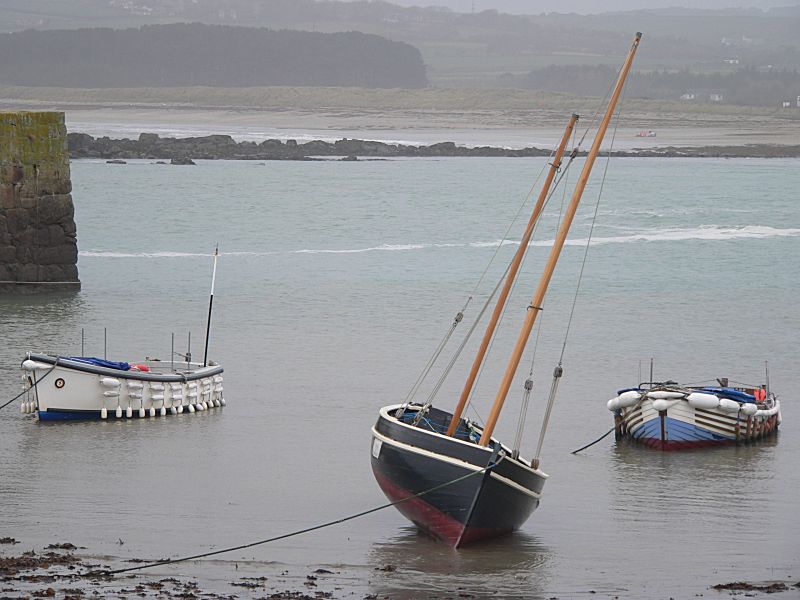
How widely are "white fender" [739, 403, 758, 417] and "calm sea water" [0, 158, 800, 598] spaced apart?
19.7 inches

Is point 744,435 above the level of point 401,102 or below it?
below

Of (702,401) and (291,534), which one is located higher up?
(702,401)

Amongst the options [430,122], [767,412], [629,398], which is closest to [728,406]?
[767,412]

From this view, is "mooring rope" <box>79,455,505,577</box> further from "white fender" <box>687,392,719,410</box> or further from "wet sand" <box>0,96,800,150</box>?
"wet sand" <box>0,96,800,150</box>

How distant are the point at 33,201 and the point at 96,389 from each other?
1479cm

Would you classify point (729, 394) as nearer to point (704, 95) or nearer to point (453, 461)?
point (453, 461)

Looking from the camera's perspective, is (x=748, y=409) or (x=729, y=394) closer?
(x=748, y=409)

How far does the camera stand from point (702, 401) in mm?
21359

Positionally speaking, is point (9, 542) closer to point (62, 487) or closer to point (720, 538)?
point (62, 487)

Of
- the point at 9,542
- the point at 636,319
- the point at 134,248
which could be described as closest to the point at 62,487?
the point at 9,542

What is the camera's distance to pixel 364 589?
562 inches

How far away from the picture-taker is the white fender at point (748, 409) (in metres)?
21.7

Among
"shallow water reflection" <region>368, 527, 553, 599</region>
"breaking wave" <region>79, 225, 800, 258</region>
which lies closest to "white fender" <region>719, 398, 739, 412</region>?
"shallow water reflection" <region>368, 527, 553, 599</region>

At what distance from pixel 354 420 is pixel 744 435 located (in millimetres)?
5632
